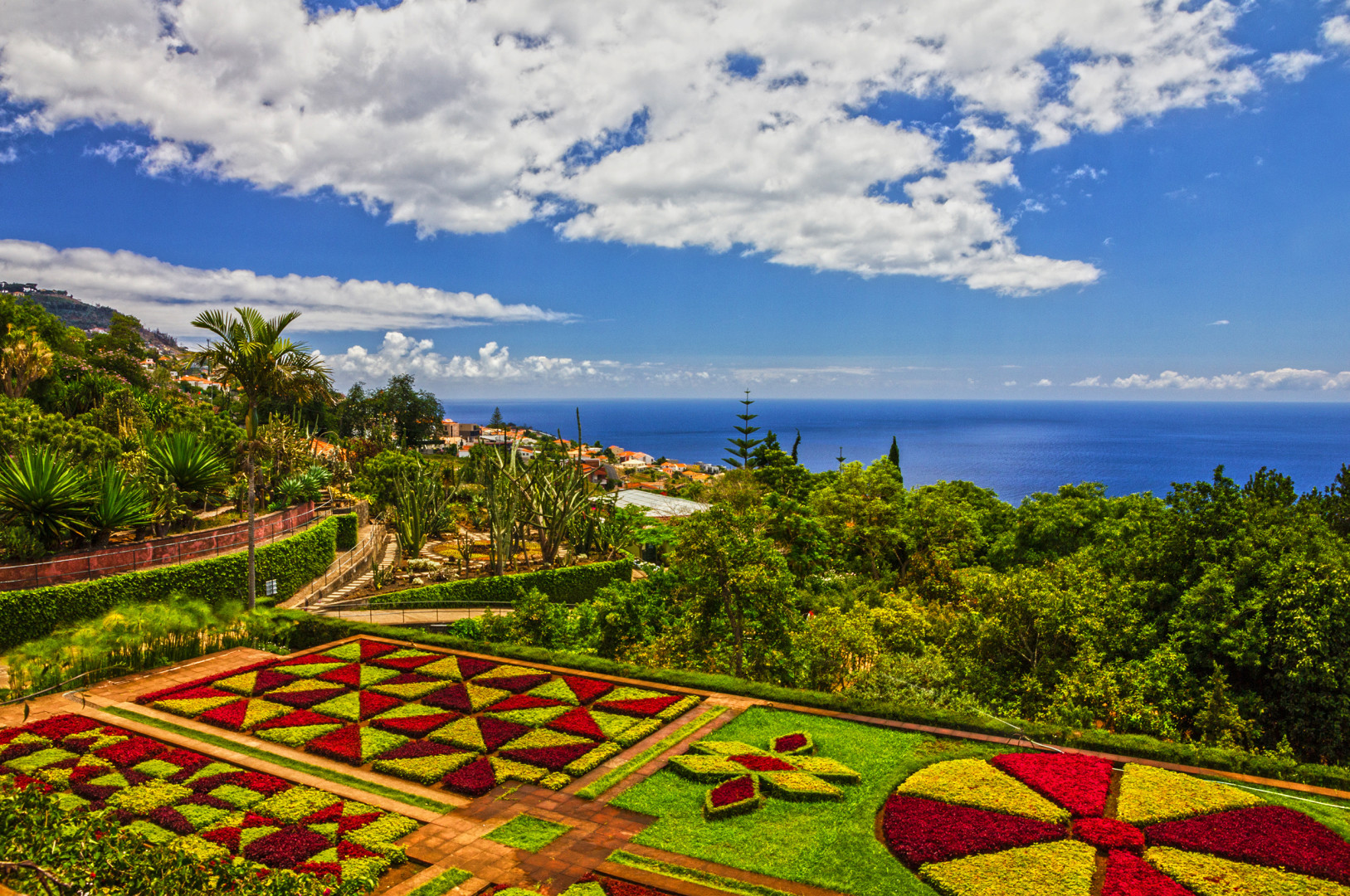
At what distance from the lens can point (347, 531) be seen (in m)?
36.0

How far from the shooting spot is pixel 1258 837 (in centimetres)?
1023

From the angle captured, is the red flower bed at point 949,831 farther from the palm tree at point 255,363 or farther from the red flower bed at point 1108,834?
the palm tree at point 255,363

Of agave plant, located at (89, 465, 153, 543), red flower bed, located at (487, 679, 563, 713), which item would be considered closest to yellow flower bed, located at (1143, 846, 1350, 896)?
red flower bed, located at (487, 679, 563, 713)

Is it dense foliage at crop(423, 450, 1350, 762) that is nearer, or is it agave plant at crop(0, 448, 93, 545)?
dense foliage at crop(423, 450, 1350, 762)

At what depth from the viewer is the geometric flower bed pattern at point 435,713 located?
13055 millimetres

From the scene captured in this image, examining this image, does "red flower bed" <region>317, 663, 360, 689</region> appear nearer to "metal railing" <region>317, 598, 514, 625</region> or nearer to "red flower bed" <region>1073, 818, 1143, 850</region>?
"metal railing" <region>317, 598, 514, 625</region>

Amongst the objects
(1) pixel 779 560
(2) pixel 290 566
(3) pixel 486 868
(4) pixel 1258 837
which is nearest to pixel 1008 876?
(4) pixel 1258 837

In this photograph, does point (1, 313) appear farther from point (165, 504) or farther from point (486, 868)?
point (486, 868)

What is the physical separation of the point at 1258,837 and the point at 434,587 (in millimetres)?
25332

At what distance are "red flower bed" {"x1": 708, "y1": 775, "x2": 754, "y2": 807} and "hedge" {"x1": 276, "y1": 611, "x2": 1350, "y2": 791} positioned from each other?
4.06 meters

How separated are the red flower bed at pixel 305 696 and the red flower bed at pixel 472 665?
107 inches

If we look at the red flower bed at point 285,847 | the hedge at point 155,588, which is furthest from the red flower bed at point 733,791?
the hedge at point 155,588

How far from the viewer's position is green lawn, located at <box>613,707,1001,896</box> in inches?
388

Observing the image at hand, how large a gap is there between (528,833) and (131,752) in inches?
313
